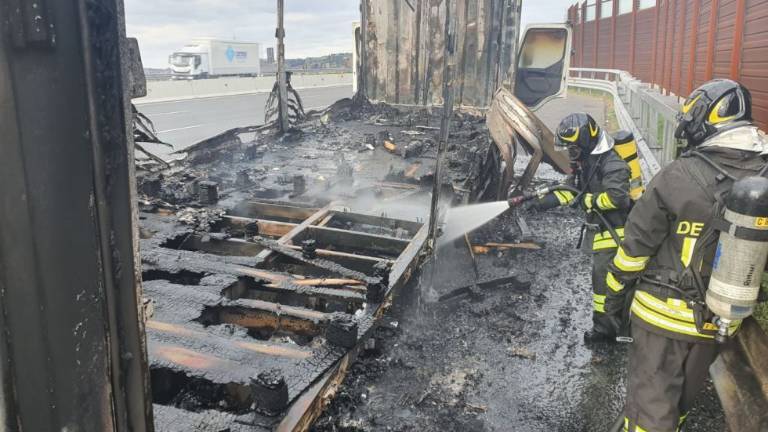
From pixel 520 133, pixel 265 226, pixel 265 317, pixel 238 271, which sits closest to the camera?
pixel 265 317

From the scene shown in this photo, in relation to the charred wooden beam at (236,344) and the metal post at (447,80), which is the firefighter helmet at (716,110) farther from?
the charred wooden beam at (236,344)

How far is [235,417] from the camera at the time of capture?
2189 millimetres

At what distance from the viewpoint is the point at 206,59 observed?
1259 inches

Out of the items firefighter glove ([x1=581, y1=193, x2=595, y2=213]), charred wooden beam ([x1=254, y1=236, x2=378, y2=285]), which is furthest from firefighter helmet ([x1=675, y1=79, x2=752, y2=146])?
charred wooden beam ([x1=254, y1=236, x2=378, y2=285])

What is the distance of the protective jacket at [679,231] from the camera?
225 centimetres

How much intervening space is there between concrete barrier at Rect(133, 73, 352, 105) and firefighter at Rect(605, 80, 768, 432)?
60.4 ft

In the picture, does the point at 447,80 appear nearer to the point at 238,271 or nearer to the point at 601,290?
the point at 238,271

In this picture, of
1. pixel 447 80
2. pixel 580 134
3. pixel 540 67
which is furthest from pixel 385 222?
pixel 540 67

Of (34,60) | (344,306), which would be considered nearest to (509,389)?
(344,306)

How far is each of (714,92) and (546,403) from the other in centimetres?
196

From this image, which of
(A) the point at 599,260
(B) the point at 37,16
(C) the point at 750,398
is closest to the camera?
(B) the point at 37,16

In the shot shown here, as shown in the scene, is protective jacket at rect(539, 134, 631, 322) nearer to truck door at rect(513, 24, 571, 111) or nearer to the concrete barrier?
truck door at rect(513, 24, 571, 111)

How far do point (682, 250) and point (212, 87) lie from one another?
24.9 meters

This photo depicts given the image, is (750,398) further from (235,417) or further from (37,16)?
(37,16)
